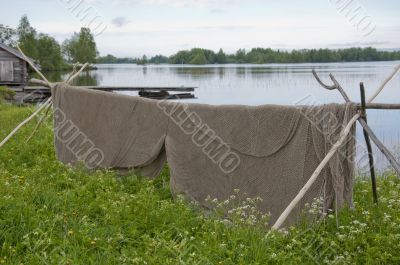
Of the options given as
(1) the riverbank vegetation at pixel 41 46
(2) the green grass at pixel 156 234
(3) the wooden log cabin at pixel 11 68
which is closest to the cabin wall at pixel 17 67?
(3) the wooden log cabin at pixel 11 68

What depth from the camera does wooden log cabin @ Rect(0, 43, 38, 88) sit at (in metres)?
30.1

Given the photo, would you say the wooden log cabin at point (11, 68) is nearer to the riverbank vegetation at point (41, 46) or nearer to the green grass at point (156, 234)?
the green grass at point (156, 234)

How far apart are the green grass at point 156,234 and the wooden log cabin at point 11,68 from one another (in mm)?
26082

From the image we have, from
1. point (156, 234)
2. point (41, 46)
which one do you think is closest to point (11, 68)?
point (156, 234)

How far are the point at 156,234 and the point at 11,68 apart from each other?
93.2ft

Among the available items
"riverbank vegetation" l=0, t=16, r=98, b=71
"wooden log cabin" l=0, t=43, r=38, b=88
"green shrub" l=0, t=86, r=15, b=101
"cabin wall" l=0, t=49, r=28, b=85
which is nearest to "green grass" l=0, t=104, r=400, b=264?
"green shrub" l=0, t=86, r=15, b=101

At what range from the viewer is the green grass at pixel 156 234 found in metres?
4.07

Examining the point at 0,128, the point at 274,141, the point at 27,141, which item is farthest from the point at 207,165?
the point at 0,128

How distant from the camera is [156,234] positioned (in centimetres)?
474

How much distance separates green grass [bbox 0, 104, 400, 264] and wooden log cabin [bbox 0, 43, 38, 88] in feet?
85.6

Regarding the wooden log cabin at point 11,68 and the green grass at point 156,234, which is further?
the wooden log cabin at point 11,68

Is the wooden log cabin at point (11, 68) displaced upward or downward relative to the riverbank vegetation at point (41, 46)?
downward

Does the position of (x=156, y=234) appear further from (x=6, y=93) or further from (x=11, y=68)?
(x=11, y=68)

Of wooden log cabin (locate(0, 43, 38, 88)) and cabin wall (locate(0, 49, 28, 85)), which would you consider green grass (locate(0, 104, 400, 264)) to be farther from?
cabin wall (locate(0, 49, 28, 85))
